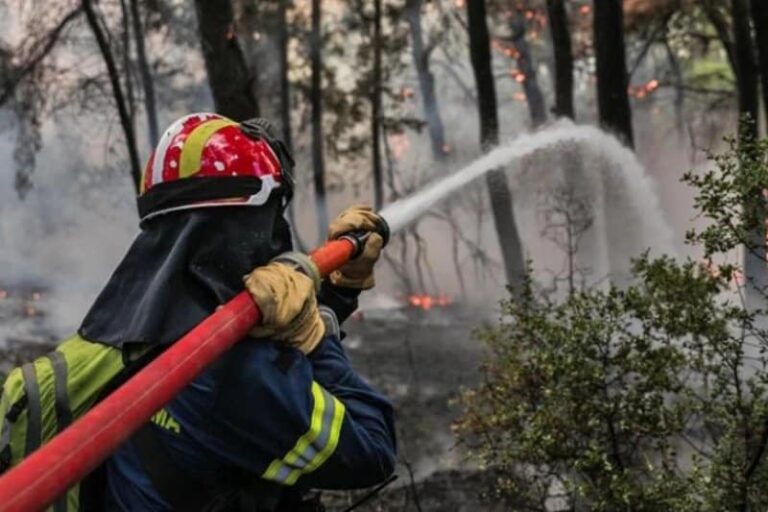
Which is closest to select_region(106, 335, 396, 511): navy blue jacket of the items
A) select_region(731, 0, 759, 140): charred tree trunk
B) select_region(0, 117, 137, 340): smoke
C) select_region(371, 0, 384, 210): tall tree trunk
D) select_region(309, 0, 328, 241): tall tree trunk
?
select_region(731, 0, 759, 140): charred tree trunk

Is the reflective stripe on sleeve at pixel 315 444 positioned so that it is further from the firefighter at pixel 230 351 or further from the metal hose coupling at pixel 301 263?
the metal hose coupling at pixel 301 263

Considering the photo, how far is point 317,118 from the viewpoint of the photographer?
2011 cm

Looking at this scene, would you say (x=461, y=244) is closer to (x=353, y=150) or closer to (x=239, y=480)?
(x=353, y=150)

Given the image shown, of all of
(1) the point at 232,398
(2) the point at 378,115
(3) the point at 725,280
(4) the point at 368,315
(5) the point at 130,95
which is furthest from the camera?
(2) the point at 378,115

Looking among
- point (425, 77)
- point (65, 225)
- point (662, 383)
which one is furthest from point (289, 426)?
point (425, 77)

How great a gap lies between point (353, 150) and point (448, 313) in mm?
6992

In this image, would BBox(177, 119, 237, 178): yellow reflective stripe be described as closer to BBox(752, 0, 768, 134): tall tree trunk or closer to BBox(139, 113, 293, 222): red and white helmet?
BBox(139, 113, 293, 222): red and white helmet

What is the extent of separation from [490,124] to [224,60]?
6.25 metres

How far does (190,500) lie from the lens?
71.5 inches

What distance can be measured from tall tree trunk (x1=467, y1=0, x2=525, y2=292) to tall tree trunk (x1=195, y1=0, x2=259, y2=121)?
18.0 ft

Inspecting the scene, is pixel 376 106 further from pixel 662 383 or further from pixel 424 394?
pixel 662 383

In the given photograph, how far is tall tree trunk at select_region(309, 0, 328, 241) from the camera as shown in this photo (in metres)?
19.8

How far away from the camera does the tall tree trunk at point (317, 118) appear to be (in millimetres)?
19812

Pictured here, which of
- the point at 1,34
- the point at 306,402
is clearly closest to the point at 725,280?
the point at 306,402
